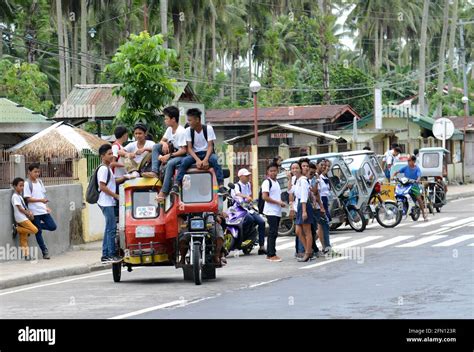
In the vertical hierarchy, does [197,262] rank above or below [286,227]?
below

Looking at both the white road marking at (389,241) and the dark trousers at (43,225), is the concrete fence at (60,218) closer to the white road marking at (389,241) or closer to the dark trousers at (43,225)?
the dark trousers at (43,225)

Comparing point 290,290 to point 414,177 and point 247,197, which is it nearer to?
point 247,197

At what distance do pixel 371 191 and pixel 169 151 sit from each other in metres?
12.7

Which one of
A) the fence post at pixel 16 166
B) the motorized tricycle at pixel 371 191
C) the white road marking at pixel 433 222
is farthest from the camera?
the white road marking at pixel 433 222

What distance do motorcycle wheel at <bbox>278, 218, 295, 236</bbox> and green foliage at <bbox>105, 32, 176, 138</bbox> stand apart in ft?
14.1

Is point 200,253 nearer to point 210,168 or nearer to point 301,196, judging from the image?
point 210,168

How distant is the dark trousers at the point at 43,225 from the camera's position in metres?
23.0

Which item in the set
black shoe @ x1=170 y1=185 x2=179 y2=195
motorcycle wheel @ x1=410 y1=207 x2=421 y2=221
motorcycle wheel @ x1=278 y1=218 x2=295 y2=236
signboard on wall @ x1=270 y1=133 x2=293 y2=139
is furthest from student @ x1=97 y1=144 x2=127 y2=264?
signboard on wall @ x1=270 y1=133 x2=293 y2=139

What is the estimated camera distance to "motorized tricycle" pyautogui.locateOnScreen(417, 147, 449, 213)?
36188 mm

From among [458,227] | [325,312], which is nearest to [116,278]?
[325,312]

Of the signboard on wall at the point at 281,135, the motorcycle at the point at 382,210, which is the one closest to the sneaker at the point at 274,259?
the motorcycle at the point at 382,210

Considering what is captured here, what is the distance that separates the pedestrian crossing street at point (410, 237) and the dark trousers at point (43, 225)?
5.19 metres

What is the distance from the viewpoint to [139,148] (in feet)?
61.5

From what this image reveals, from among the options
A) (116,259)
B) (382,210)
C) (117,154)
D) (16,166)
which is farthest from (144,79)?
(116,259)
